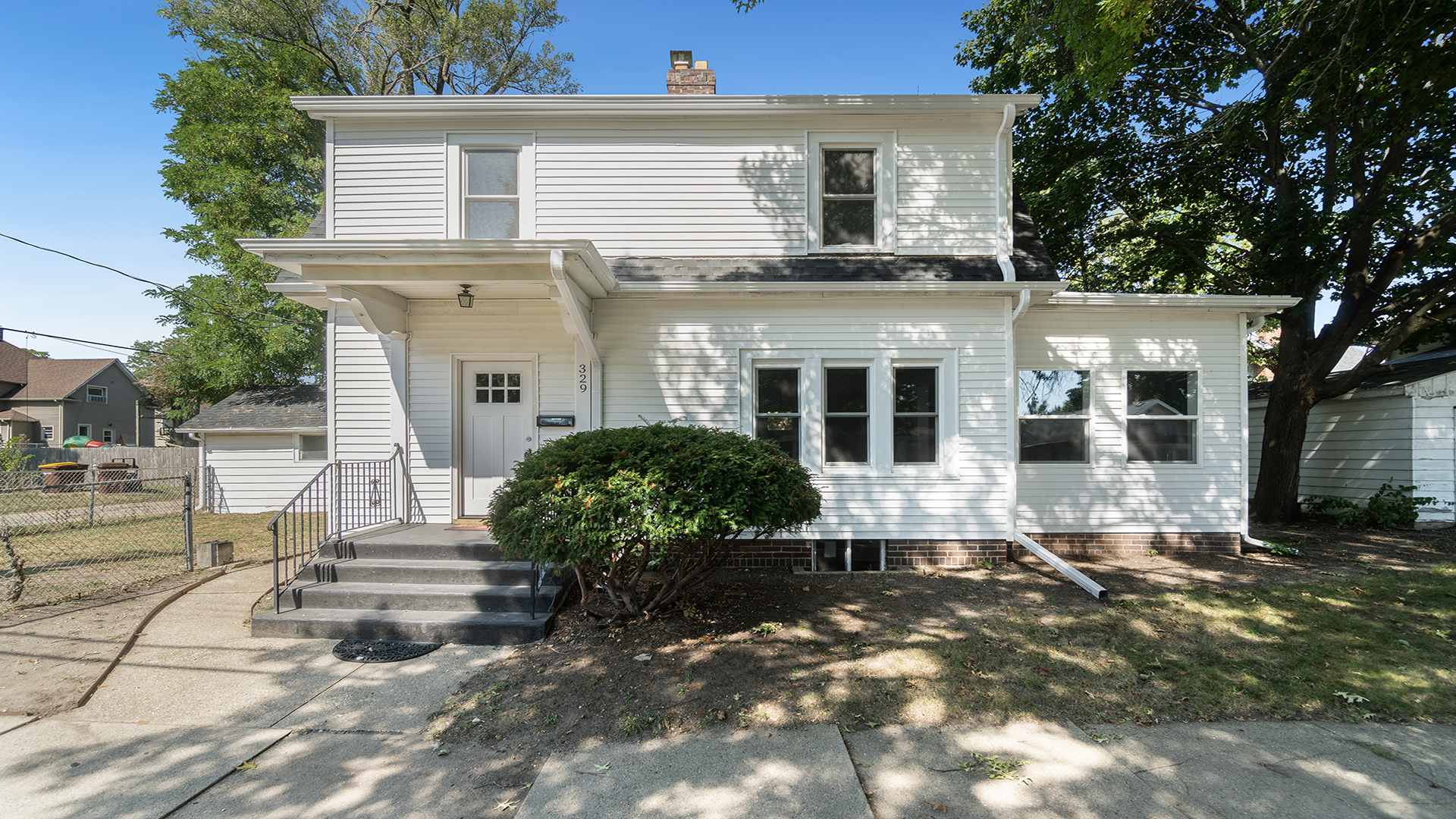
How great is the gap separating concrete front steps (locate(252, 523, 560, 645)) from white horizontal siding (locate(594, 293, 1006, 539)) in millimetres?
2152

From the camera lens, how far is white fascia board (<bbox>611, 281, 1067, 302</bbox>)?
654 centimetres

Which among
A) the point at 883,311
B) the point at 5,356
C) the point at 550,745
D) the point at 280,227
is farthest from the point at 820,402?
the point at 5,356

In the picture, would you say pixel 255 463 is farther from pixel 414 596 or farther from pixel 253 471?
pixel 414 596

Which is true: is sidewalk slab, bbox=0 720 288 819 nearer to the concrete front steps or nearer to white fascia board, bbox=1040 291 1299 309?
the concrete front steps

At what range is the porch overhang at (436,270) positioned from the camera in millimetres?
5344

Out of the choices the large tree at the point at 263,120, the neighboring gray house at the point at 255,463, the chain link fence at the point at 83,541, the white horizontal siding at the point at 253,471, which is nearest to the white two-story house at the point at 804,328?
the chain link fence at the point at 83,541

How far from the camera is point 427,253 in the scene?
18.1ft

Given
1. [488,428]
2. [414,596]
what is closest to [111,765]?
[414,596]

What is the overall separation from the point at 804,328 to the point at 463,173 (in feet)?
15.2

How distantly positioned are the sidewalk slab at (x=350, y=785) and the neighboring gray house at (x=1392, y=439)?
41.0ft

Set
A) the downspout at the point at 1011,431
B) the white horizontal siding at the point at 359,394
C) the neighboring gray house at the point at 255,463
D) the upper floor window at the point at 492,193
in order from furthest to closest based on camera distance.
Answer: the neighboring gray house at the point at 255,463
the upper floor window at the point at 492,193
the white horizontal siding at the point at 359,394
the downspout at the point at 1011,431

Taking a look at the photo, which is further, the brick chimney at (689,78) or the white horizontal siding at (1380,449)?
the white horizontal siding at (1380,449)

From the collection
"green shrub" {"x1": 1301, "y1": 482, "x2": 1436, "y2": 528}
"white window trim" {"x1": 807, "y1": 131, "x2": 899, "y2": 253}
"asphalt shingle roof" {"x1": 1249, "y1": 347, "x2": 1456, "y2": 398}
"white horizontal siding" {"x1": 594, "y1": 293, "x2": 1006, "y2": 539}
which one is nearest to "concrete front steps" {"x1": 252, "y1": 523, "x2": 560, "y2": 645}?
"white horizontal siding" {"x1": 594, "y1": 293, "x2": 1006, "y2": 539}

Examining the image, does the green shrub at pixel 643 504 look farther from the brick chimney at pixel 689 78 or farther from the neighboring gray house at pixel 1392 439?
Answer: the neighboring gray house at pixel 1392 439
